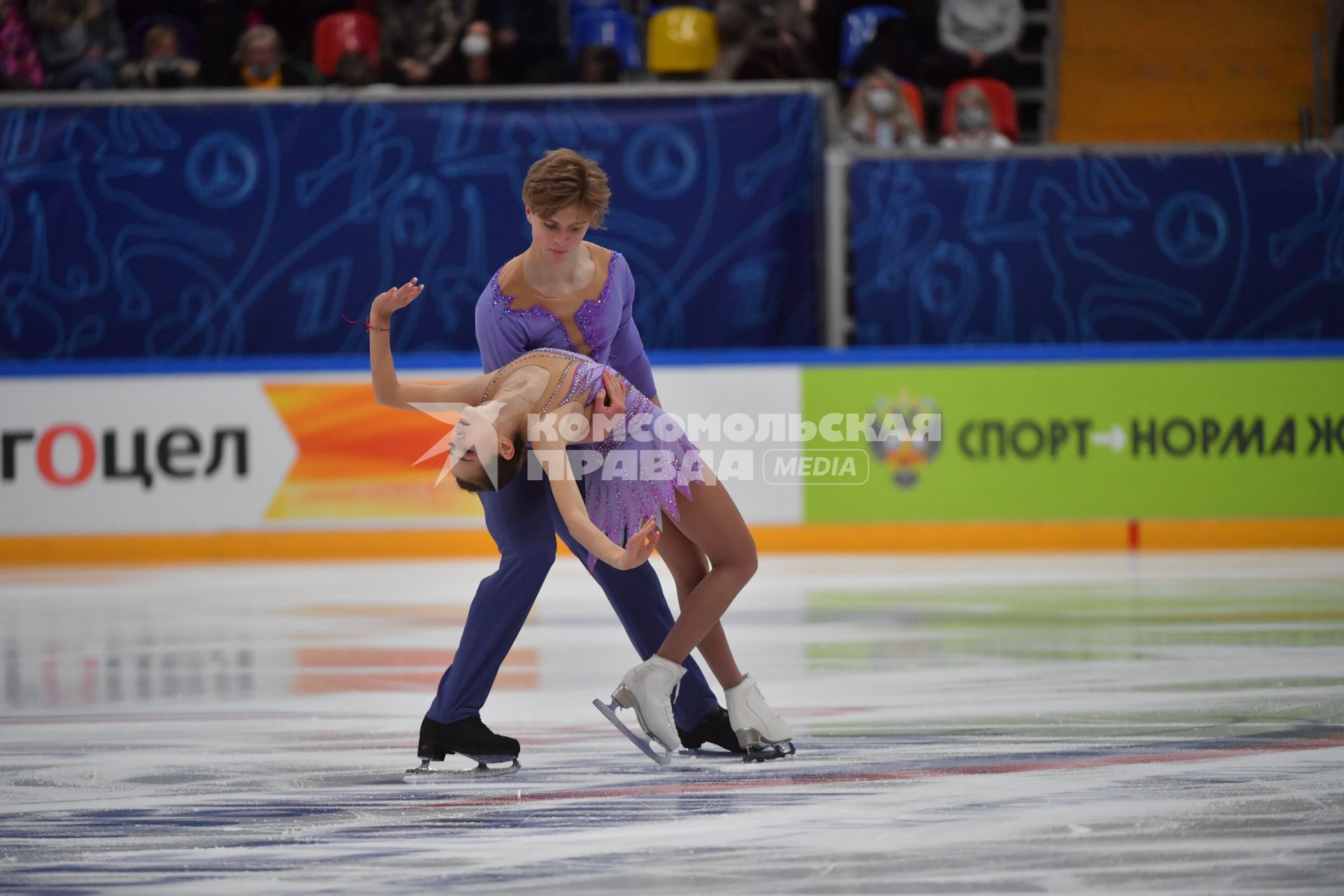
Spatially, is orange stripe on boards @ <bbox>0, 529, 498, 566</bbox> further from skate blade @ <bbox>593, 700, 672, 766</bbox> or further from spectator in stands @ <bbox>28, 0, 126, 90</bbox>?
skate blade @ <bbox>593, 700, 672, 766</bbox>

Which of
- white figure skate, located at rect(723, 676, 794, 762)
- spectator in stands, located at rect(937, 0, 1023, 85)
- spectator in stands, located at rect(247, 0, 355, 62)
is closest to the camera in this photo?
white figure skate, located at rect(723, 676, 794, 762)

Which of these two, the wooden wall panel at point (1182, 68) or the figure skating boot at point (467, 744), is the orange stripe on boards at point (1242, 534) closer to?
the wooden wall panel at point (1182, 68)

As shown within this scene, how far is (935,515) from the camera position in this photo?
315 inches

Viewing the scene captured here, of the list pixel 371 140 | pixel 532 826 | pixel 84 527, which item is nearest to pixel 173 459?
pixel 84 527

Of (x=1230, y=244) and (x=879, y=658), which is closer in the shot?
(x=879, y=658)

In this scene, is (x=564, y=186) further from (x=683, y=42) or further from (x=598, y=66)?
(x=683, y=42)

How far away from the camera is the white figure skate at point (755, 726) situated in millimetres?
3320

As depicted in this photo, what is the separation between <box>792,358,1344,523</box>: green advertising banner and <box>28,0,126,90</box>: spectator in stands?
4326mm

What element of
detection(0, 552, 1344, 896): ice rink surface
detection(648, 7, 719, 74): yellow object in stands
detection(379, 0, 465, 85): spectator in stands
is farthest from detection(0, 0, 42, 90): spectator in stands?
detection(0, 552, 1344, 896): ice rink surface

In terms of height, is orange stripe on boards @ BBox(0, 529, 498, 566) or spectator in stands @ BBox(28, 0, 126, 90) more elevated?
spectator in stands @ BBox(28, 0, 126, 90)

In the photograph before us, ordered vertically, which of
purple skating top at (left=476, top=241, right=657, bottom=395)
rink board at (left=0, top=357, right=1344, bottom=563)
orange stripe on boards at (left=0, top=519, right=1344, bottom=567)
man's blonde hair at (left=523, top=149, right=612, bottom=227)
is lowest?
orange stripe on boards at (left=0, top=519, right=1344, bottom=567)

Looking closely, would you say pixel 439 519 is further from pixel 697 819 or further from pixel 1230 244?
pixel 697 819

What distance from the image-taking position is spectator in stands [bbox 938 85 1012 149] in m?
8.80

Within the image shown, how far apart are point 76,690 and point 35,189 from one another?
15.2ft
